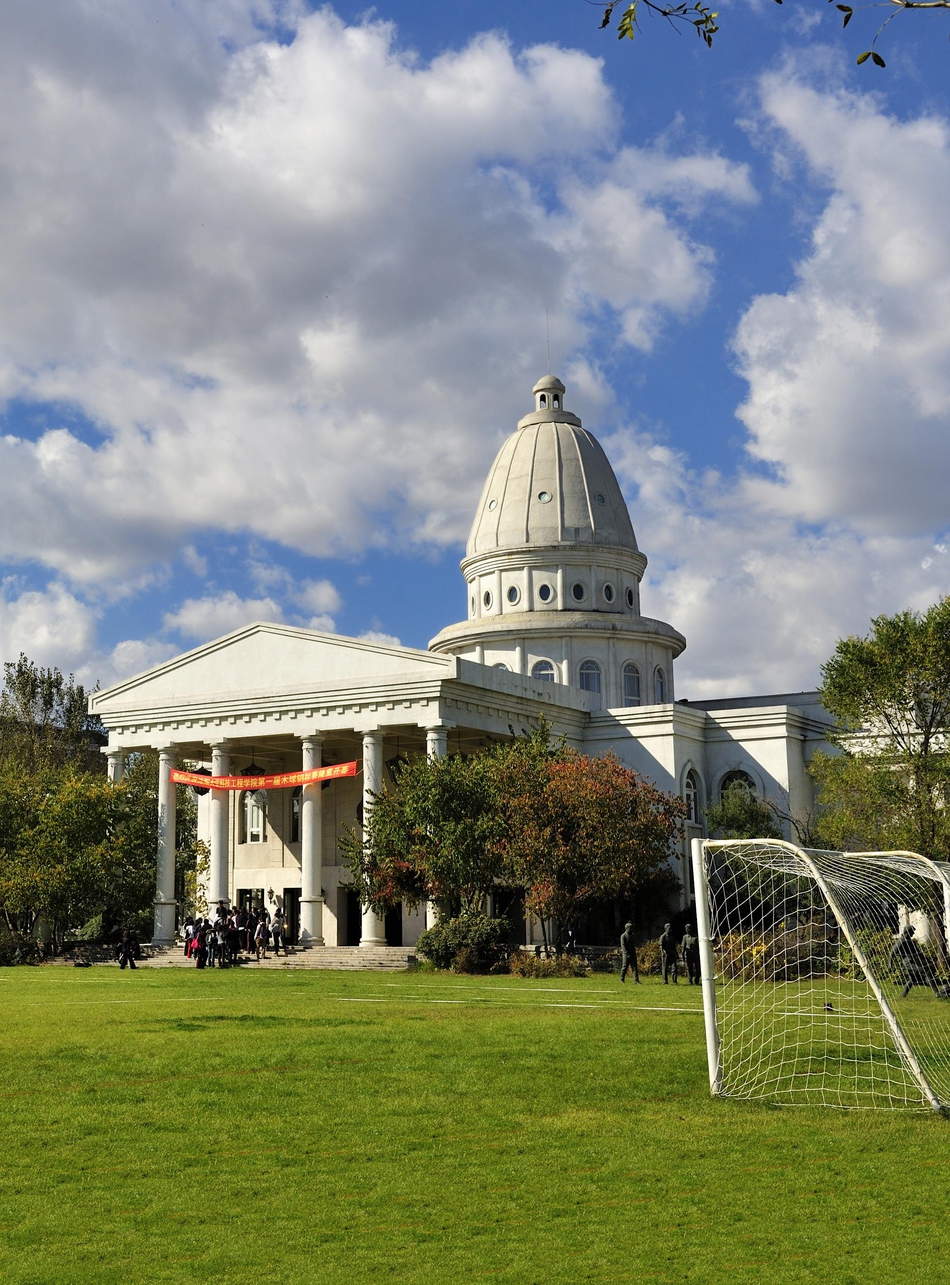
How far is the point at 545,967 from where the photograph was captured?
1435 inches

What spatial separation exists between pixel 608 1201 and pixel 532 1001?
47.5 feet

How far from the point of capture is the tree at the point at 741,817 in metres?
51.6

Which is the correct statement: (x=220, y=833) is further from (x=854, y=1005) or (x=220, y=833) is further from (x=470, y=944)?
(x=854, y=1005)

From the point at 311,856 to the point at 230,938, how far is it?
6384 mm

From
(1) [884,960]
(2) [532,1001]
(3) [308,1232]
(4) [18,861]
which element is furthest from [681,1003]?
(4) [18,861]

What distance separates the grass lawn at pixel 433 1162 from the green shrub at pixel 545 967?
14.9 m

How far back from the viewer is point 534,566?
2482 inches

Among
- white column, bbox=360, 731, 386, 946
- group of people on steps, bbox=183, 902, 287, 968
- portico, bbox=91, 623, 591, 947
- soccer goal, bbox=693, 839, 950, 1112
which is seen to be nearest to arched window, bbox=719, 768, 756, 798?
portico, bbox=91, 623, 591, 947

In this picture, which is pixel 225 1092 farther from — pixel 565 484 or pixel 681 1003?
pixel 565 484

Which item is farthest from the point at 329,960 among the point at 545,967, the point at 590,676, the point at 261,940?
the point at 590,676

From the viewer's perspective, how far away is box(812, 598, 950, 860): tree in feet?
138

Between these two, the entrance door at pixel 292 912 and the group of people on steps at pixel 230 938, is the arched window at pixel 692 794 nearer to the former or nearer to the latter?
the entrance door at pixel 292 912

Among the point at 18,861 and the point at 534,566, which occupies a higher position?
the point at 534,566

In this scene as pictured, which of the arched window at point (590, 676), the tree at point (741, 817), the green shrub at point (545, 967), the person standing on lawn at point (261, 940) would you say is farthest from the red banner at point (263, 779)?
the arched window at point (590, 676)
